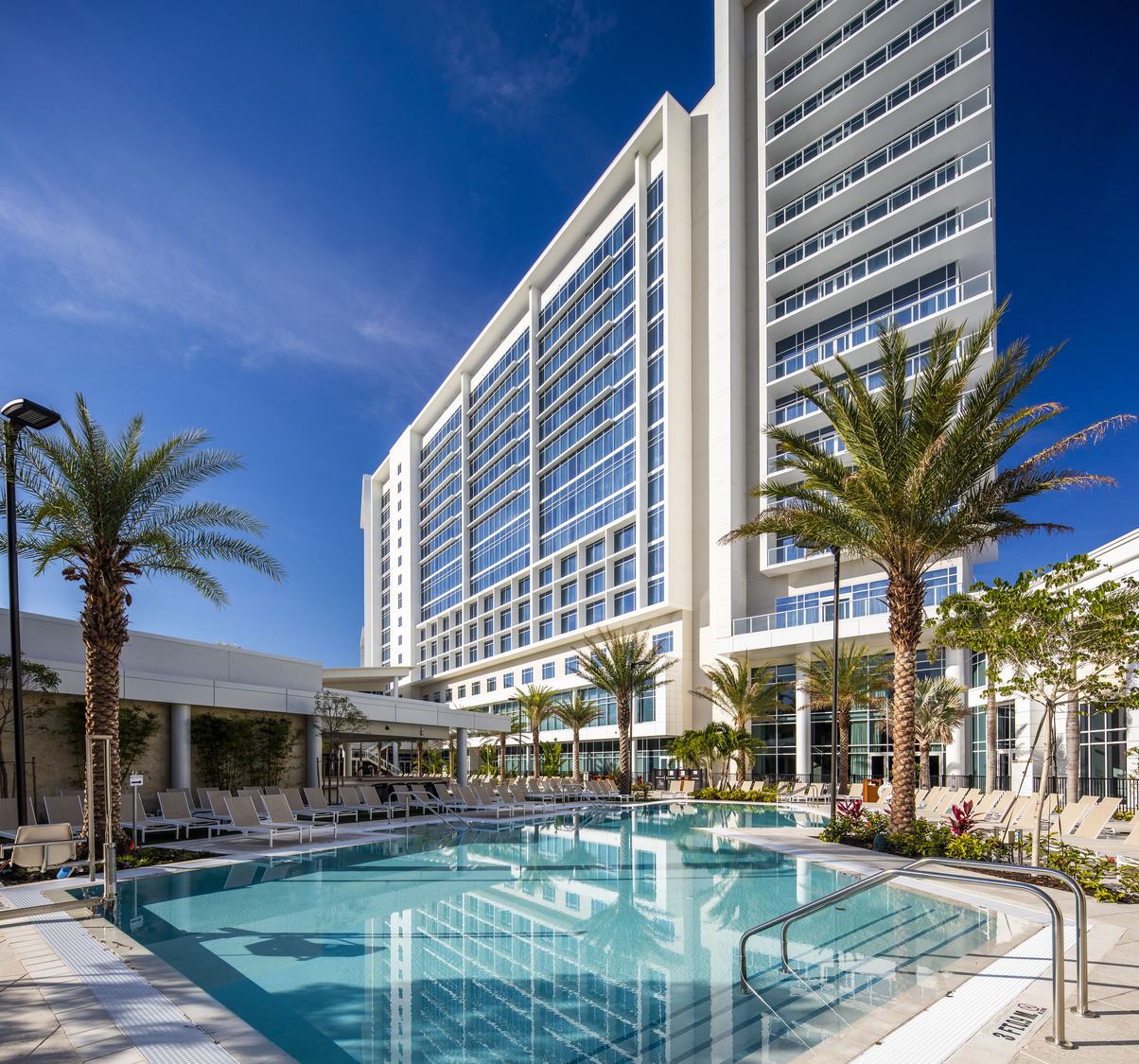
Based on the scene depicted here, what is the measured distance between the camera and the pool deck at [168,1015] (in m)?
5.05

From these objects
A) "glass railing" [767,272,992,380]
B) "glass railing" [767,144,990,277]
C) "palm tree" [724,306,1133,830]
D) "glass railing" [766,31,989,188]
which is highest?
"glass railing" [766,31,989,188]

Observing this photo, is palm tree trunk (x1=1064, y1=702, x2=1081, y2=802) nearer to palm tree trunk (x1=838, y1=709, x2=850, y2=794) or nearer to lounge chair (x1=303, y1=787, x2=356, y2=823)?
palm tree trunk (x1=838, y1=709, x2=850, y2=794)

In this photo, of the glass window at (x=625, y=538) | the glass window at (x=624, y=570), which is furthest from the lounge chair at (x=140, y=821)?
the glass window at (x=625, y=538)

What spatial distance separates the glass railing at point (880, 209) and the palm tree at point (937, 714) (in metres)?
22.8

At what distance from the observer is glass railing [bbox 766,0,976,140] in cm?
3716

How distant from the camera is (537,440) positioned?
59.7 meters

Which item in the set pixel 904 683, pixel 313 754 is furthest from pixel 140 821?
pixel 904 683

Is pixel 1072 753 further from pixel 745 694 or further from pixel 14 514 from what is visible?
pixel 14 514

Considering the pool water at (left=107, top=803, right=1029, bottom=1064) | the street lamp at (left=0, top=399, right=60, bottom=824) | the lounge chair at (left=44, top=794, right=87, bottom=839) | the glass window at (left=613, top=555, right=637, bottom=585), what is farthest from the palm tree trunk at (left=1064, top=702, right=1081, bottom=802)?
the glass window at (left=613, top=555, right=637, bottom=585)

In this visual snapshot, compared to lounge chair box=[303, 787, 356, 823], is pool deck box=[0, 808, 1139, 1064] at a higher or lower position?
higher

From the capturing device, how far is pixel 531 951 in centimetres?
816

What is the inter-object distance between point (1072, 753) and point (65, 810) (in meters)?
26.1

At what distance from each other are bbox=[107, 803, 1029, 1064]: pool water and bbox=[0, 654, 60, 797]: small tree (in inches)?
270

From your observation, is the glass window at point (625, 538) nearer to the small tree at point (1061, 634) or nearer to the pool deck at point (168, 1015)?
the small tree at point (1061, 634)
